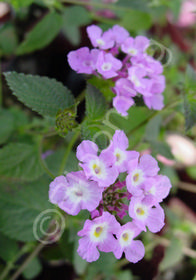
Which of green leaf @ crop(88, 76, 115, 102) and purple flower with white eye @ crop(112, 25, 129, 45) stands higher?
purple flower with white eye @ crop(112, 25, 129, 45)

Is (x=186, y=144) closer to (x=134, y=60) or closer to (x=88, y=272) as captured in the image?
(x=88, y=272)

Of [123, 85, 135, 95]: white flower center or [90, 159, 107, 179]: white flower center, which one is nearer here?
[90, 159, 107, 179]: white flower center

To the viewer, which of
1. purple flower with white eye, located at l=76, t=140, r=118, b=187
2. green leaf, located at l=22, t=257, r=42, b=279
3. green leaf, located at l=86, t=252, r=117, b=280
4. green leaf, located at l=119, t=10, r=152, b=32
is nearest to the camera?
purple flower with white eye, located at l=76, t=140, r=118, b=187

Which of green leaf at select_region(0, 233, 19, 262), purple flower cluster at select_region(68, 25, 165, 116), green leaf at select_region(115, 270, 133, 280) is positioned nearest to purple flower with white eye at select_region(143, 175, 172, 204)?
purple flower cluster at select_region(68, 25, 165, 116)

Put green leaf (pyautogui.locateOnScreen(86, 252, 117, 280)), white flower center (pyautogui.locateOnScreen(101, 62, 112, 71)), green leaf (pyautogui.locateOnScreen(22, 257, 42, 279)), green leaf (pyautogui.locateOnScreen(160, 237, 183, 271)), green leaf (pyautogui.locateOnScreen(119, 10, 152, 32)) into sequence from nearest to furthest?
1. white flower center (pyautogui.locateOnScreen(101, 62, 112, 71))
2. green leaf (pyautogui.locateOnScreen(86, 252, 117, 280))
3. green leaf (pyautogui.locateOnScreen(22, 257, 42, 279))
4. green leaf (pyautogui.locateOnScreen(160, 237, 183, 271))
5. green leaf (pyautogui.locateOnScreen(119, 10, 152, 32))

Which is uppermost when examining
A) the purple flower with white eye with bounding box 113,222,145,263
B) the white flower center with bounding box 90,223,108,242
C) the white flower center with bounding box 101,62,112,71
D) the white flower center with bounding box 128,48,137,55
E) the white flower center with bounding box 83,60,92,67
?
the white flower center with bounding box 128,48,137,55

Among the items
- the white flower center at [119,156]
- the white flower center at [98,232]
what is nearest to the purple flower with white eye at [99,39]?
the white flower center at [119,156]

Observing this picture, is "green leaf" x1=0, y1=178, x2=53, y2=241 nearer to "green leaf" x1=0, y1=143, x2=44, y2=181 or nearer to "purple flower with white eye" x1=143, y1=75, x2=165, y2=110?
"green leaf" x1=0, y1=143, x2=44, y2=181
